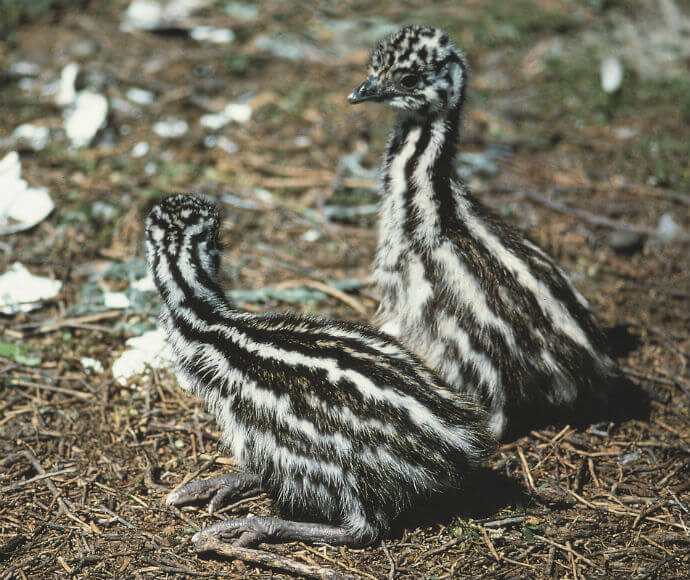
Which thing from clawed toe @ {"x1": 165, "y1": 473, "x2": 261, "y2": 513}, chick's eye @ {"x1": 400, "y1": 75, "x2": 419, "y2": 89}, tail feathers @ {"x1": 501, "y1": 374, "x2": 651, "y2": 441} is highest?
chick's eye @ {"x1": 400, "y1": 75, "x2": 419, "y2": 89}

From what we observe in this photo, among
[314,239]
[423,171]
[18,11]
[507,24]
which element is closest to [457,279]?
[423,171]

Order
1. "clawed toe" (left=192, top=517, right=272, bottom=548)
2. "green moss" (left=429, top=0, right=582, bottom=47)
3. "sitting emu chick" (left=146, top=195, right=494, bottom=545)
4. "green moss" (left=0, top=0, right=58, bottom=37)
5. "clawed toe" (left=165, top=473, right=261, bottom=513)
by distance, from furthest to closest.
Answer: "green moss" (left=429, top=0, right=582, bottom=47) < "green moss" (left=0, top=0, right=58, bottom=37) < "clawed toe" (left=165, top=473, right=261, bottom=513) < "clawed toe" (left=192, top=517, right=272, bottom=548) < "sitting emu chick" (left=146, top=195, right=494, bottom=545)

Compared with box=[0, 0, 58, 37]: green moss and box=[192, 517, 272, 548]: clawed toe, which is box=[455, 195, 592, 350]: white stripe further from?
box=[0, 0, 58, 37]: green moss

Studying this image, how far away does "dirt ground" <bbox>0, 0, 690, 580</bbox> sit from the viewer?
3.69 metres

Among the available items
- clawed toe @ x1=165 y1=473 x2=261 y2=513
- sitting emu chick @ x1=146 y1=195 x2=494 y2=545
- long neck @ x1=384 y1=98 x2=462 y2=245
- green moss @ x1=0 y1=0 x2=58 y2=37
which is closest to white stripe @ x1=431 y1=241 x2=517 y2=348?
long neck @ x1=384 y1=98 x2=462 y2=245

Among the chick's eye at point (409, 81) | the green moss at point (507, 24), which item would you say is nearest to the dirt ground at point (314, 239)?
the green moss at point (507, 24)

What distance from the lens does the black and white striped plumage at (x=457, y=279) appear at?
4.07 metres

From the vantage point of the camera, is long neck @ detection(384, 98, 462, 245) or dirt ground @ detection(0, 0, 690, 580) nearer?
dirt ground @ detection(0, 0, 690, 580)

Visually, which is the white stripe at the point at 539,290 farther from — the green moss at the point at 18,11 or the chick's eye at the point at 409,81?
the green moss at the point at 18,11

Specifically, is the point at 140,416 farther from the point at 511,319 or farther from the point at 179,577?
the point at 511,319

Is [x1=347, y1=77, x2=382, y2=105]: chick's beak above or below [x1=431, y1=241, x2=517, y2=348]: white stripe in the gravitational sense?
above

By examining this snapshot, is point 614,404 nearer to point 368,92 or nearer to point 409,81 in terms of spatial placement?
point 409,81

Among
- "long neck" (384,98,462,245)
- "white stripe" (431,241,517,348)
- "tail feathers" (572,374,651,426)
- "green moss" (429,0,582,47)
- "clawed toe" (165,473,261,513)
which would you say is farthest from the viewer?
"green moss" (429,0,582,47)

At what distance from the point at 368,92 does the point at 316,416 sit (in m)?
2.20
